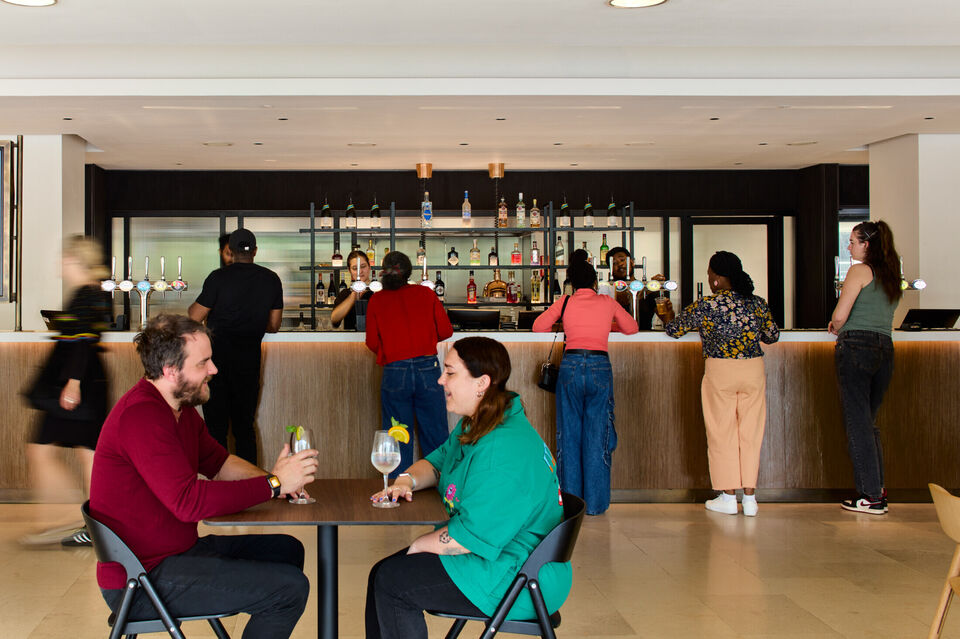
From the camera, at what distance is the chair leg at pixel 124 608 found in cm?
236

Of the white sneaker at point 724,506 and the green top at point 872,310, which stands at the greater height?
the green top at point 872,310

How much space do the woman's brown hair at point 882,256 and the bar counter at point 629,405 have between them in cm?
59

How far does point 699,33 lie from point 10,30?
406 cm

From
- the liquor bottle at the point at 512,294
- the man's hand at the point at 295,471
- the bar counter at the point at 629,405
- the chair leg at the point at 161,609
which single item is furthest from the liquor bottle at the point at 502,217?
the chair leg at the point at 161,609

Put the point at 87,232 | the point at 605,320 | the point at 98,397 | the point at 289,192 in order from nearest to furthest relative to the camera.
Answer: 1. the point at 98,397
2. the point at 605,320
3. the point at 87,232
4. the point at 289,192

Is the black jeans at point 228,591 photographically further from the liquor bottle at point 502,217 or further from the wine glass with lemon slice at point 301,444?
the liquor bottle at point 502,217

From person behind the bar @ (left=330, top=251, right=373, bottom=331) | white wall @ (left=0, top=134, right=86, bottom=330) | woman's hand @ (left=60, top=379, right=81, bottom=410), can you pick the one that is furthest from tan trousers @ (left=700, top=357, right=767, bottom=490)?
white wall @ (left=0, top=134, right=86, bottom=330)

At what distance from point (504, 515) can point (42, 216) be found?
6663mm

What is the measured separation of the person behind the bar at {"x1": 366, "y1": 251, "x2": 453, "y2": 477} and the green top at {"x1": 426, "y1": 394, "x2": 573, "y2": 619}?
2911mm

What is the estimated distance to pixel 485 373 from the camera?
263 cm

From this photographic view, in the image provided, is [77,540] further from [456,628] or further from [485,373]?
[485,373]

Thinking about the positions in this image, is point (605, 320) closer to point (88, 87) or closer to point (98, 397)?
point (98, 397)

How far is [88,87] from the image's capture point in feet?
20.1

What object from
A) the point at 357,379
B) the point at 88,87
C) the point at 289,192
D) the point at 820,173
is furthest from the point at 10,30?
the point at 820,173
